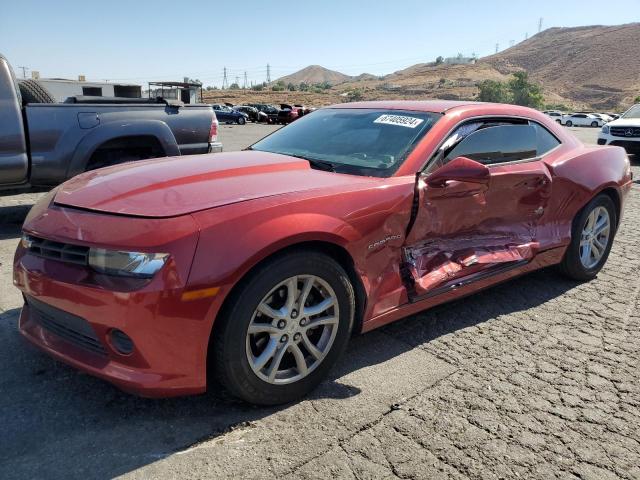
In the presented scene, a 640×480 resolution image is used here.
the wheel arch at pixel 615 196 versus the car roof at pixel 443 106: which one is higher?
the car roof at pixel 443 106

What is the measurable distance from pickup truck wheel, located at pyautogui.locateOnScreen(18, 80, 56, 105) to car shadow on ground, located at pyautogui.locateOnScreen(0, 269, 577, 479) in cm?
382

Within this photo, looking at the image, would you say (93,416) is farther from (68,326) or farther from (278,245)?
(278,245)

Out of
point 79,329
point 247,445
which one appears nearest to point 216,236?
point 79,329

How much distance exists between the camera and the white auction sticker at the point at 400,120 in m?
3.42

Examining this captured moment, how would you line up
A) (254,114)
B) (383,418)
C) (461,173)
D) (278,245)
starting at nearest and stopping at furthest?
1. (278,245)
2. (383,418)
3. (461,173)
4. (254,114)

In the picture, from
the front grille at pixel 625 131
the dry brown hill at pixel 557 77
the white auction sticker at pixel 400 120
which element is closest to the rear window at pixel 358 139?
the white auction sticker at pixel 400 120

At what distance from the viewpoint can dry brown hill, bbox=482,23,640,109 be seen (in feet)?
335

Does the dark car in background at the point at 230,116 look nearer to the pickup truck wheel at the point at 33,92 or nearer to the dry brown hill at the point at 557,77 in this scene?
the pickup truck wheel at the point at 33,92

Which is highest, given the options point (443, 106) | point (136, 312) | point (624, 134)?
point (443, 106)

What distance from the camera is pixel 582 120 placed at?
47.8 m

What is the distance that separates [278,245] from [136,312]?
0.68 metres

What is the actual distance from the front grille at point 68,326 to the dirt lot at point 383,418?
1.14ft

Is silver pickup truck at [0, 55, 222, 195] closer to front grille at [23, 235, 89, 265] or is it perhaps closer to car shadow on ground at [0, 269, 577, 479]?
car shadow on ground at [0, 269, 577, 479]

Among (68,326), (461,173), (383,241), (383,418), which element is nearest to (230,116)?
(461,173)
